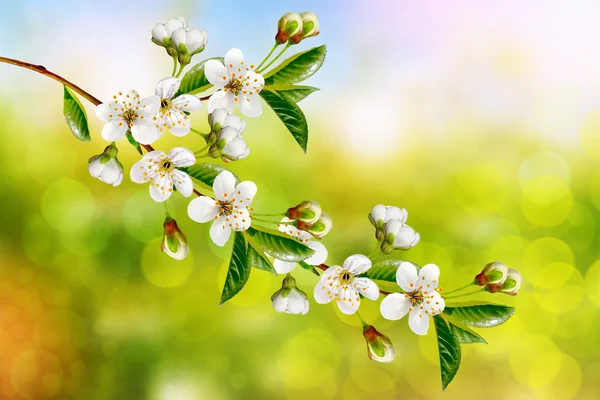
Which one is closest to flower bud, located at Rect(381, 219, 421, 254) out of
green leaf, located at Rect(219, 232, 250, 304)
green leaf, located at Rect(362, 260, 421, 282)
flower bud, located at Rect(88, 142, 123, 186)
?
green leaf, located at Rect(362, 260, 421, 282)

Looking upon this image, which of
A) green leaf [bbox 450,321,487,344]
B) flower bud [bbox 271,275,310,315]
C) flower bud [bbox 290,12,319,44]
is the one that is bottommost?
green leaf [bbox 450,321,487,344]

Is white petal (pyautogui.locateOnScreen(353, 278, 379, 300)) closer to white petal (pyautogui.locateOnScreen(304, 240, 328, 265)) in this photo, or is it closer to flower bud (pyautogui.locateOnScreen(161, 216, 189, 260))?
white petal (pyautogui.locateOnScreen(304, 240, 328, 265))

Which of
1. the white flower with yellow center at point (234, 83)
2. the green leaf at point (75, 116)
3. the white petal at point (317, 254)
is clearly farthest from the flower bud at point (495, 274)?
the green leaf at point (75, 116)

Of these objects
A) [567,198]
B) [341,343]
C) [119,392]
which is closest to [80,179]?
[119,392]

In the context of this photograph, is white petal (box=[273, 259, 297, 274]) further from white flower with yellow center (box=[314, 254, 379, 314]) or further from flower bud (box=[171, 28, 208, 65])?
flower bud (box=[171, 28, 208, 65])

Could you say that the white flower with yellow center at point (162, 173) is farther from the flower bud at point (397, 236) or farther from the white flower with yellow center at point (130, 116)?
the flower bud at point (397, 236)

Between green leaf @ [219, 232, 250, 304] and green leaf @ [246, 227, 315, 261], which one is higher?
green leaf @ [246, 227, 315, 261]
